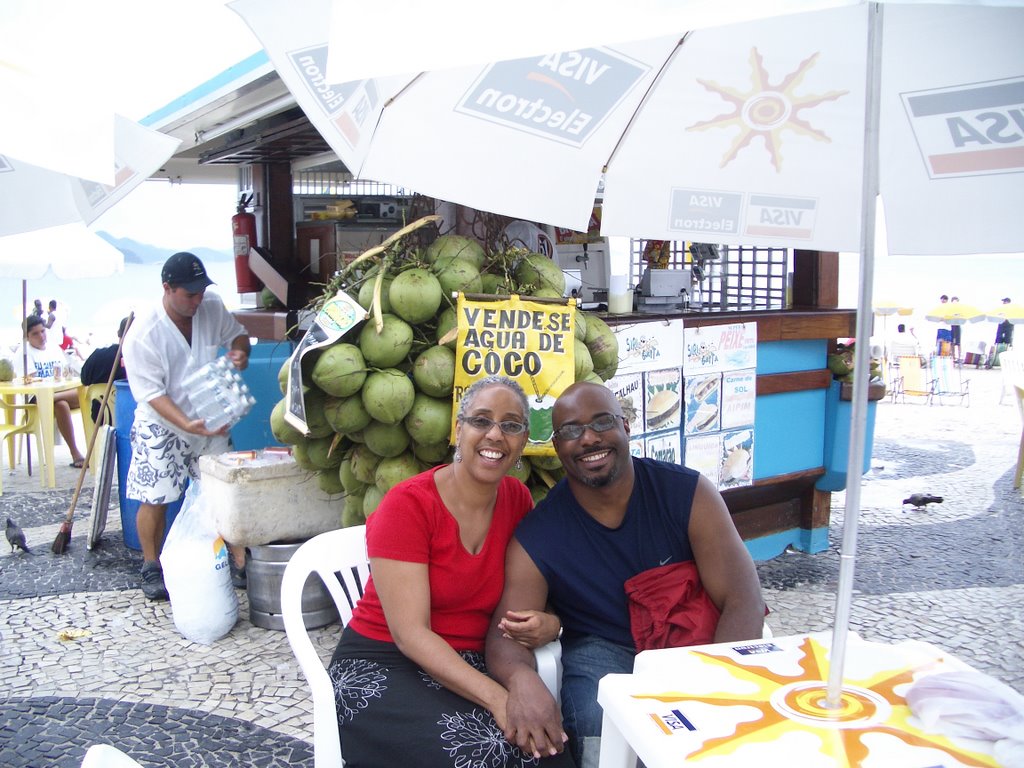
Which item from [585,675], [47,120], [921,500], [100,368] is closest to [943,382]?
[921,500]

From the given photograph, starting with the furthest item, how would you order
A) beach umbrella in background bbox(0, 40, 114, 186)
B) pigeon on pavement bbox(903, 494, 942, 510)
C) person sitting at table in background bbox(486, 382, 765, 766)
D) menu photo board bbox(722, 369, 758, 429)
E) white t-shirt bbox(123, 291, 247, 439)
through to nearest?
1. pigeon on pavement bbox(903, 494, 942, 510)
2. menu photo board bbox(722, 369, 758, 429)
3. white t-shirt bbox(123, 291, 247, 439)
4. person sitting at table in background bbox(486, 382, 765, 766)
5. beach umbrella in background bbox(0, 40, 114, 186)

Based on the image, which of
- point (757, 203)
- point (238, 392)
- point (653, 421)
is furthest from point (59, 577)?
point (757, 203)

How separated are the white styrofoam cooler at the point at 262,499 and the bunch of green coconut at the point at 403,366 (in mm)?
541

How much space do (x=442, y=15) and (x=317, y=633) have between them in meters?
3.56

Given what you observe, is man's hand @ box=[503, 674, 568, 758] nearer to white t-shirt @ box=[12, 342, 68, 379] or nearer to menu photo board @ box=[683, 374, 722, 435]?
menu photo board @ box=[683, 374, 722, 435]

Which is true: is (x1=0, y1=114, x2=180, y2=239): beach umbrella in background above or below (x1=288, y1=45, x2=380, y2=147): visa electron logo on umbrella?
below

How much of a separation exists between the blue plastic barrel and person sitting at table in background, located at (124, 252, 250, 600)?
0.26 m

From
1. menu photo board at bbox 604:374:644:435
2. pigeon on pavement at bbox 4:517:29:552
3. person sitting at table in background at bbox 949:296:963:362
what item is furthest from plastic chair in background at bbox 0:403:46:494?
person sitting at table in background at bbox 949:296:963:362

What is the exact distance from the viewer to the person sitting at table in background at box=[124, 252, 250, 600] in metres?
4.87

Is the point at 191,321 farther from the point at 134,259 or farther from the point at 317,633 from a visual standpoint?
the point at 134,259

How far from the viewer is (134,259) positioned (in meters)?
68.3

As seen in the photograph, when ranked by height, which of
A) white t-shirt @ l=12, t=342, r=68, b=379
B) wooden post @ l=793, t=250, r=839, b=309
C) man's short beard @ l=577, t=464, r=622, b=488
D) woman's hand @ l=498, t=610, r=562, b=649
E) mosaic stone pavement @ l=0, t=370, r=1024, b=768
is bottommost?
mosaic stone pavement @ l=0, t=370, r=1024, b=768

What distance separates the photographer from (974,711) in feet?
5.91

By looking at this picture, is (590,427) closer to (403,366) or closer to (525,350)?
(525,350)
